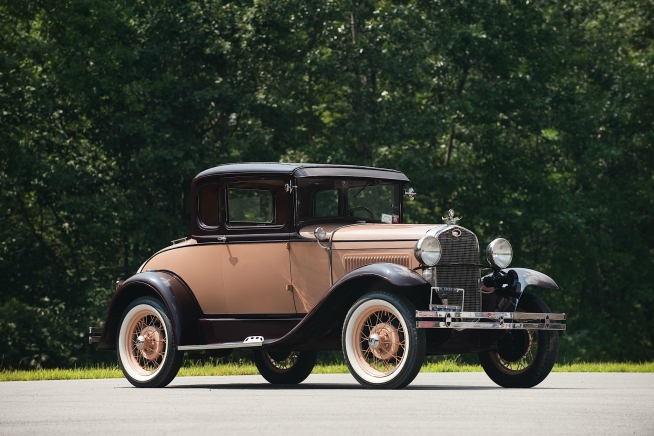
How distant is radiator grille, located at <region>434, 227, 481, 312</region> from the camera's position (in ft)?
36.3

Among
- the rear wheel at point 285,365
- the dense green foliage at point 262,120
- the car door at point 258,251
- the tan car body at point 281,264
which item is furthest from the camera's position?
the dense green foliage at point 262,120

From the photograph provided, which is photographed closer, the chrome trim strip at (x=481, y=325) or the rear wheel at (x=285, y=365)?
the chrome trim strip at (x=481, y=325)

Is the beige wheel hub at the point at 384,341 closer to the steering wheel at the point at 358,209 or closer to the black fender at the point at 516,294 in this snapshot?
the black fender at the point at 516,294

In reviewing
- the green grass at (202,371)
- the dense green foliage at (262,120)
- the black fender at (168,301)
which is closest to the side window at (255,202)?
the black fender at (168,301)

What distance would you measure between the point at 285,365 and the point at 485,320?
339 centimetres

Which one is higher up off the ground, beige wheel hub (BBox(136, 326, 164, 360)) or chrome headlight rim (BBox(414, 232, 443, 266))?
chrome headlight rim (BBox(414, 232, 443, 266))

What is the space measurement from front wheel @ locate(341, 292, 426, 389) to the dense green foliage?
1602 centimetres

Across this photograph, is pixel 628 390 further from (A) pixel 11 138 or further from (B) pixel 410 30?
(A) pixel 11 138

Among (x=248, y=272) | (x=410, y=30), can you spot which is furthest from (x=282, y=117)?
(x=248, y=272)

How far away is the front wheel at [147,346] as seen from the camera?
1191 cm

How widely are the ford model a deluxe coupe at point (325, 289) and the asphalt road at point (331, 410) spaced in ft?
1.35

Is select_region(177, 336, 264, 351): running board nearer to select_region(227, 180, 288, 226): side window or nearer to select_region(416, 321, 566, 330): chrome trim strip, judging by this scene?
select_region(227, 180, 288, 226): side window

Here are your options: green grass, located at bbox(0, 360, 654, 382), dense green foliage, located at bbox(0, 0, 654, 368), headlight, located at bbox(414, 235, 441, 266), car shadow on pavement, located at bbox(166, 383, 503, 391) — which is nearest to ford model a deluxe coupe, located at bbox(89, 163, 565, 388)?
headlight, located at bbox(414, 235, 441, 266)

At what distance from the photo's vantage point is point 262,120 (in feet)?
95.7
